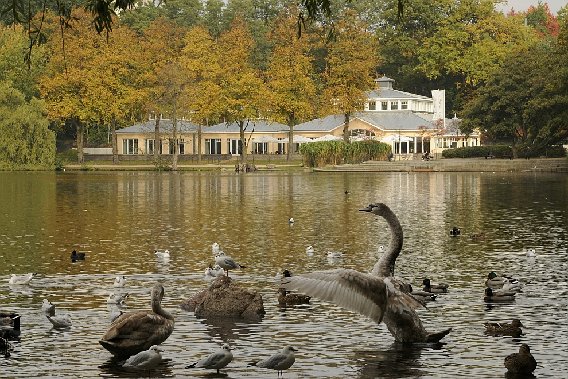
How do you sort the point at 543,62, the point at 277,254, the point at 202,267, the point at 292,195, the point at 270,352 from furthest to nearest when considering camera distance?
the point at 543,62, the point at 292,195, the point at 277,254, the point at 202,267, the point at 270,352

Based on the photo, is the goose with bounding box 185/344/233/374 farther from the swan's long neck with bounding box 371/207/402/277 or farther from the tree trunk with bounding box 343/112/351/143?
the tree trunk with bounding box 343/112/351/143

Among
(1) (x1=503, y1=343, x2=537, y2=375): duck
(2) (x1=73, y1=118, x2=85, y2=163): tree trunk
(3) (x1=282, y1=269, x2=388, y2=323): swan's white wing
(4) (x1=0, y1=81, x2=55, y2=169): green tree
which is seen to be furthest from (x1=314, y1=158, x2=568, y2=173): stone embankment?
(3) (x1=282, y1=269, x2=388, y2=323): swan's white wing

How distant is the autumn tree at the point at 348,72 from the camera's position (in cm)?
14975

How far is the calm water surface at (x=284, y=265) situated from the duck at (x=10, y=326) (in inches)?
9.2

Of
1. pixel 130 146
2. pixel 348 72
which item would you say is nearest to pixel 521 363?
pixel 348 72

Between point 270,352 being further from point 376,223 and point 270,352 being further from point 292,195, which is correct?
point 292,195

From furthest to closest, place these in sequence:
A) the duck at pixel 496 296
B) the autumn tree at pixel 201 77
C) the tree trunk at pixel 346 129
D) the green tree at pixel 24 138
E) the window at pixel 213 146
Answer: the window at pixel 213 146 → the tree trunk at pixel 346 129 → the autumn tree at pixel 201 77 → the green tree at pixel 24 138 → the duck at pixel 496 296

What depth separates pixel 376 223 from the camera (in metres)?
55.8

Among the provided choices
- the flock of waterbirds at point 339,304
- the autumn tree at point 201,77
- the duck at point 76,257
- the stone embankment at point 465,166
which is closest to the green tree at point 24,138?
the autumn tree at point 201,77

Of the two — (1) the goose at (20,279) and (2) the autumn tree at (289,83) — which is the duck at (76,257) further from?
(2) the autumn tree at (289,83)

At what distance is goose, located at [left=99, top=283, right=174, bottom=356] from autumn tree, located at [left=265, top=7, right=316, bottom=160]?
12437cm

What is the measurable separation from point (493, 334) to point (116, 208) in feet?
146

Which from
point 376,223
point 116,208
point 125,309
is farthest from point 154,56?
point 125,309

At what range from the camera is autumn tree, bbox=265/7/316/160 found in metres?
148
